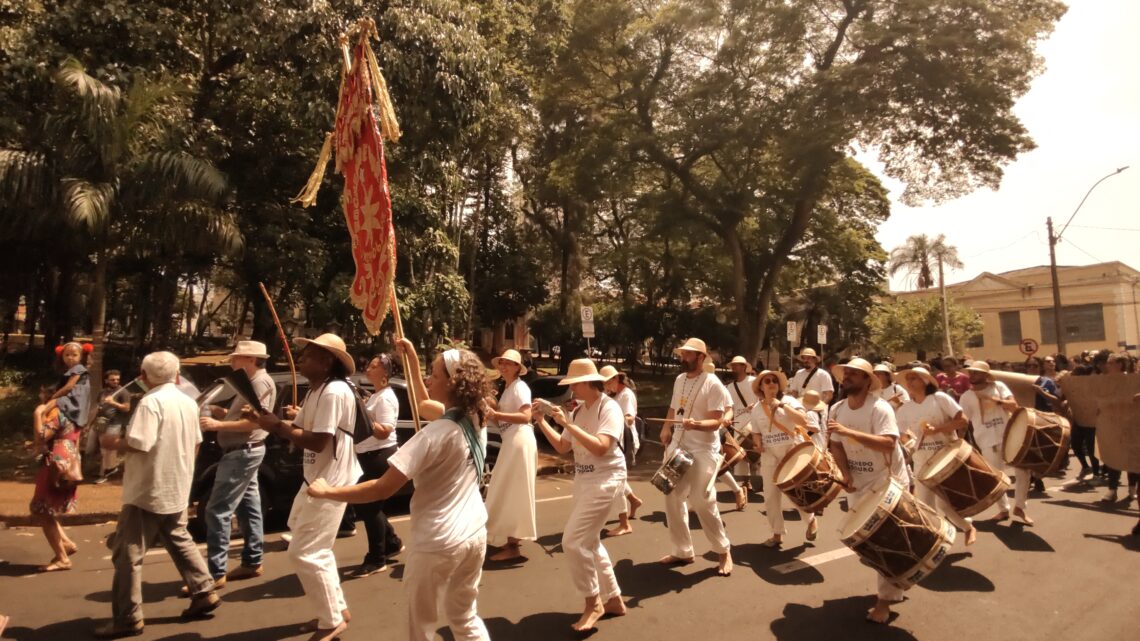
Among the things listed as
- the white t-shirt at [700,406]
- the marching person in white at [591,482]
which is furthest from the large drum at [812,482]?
the marching person in white at [591,482]

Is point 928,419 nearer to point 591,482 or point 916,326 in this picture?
point 591,482

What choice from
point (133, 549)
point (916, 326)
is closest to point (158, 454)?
point (133, 549)

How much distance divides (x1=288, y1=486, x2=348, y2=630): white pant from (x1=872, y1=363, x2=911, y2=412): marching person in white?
17.5 ft

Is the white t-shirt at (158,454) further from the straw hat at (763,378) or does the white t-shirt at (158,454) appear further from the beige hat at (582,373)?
the straw hat at (763,378)

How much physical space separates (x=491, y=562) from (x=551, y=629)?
1.71m

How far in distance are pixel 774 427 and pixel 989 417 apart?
8.04 feet

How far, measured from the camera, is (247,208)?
13.9 metres

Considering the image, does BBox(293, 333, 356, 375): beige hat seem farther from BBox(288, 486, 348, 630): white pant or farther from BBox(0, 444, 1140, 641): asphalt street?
BBox(0, 444, 1140, 641): asphalt street

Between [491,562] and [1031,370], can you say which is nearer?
[491,562]

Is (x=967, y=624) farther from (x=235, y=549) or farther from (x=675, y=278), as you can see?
(x=675, y=278)

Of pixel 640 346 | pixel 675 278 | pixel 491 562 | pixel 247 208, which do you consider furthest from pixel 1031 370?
pixel 640 346

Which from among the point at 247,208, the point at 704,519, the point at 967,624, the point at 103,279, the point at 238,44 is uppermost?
the point at 238,44

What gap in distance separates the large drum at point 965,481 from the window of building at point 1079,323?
48791 mm

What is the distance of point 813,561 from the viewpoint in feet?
20.9
